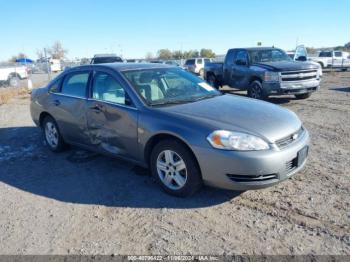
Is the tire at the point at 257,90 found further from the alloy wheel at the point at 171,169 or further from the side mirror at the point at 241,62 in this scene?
the alloy wheel at the point at 171,169

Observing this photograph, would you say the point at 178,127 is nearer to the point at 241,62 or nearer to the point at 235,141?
the point at 235,141

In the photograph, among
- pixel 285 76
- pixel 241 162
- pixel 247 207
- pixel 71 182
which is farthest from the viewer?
pixel 285 76

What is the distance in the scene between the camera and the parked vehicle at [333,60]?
28219 mm

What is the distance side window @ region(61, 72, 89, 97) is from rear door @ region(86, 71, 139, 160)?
249 mm

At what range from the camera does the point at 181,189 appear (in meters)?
3.95

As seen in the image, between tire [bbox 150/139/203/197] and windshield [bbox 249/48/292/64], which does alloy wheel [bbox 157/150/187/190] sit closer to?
tire [bbox 150/139/203/197]

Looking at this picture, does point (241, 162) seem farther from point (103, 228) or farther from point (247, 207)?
point (103, 228)

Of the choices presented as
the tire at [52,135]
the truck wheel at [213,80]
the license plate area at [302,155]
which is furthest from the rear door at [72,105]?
the truck wheel at [213,80]

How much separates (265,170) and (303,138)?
2.83 ft

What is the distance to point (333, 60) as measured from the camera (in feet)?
94.0

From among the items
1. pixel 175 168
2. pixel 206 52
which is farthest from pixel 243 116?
pixel 206 52

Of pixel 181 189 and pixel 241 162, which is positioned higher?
pixel 241 162

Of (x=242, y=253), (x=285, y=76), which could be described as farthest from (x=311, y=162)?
(x=285, y=76)

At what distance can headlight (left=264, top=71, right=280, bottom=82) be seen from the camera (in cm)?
1008
